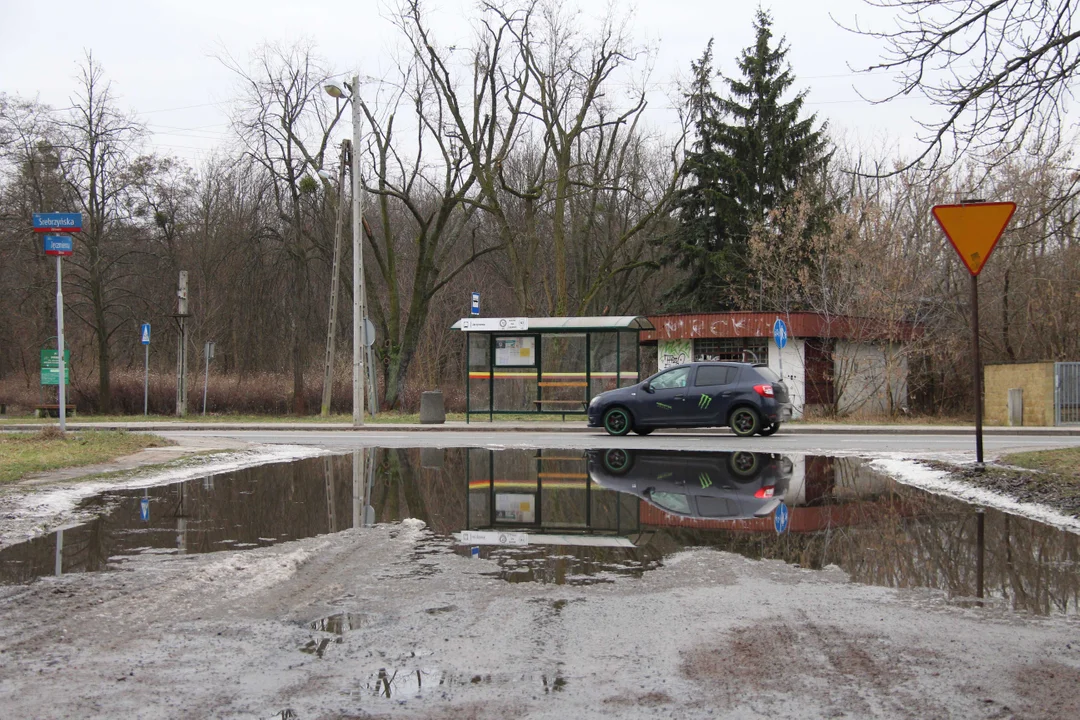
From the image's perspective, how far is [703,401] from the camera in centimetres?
2006

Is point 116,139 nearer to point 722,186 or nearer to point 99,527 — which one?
point 722,186

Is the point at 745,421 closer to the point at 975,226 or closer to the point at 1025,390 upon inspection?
the point at 975,226

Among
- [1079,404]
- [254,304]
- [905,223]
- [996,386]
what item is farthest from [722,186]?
[254,304]

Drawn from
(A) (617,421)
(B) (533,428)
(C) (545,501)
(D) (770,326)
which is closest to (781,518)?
(C) (545,501)

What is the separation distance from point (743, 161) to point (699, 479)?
2787 centimetres

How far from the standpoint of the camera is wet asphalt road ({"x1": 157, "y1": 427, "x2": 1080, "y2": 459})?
1692cm

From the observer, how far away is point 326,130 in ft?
125

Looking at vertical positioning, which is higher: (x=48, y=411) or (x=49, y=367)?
(x=49, y=367)

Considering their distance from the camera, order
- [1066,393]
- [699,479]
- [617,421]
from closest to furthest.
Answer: [699,479], [617,421], [1066,393]

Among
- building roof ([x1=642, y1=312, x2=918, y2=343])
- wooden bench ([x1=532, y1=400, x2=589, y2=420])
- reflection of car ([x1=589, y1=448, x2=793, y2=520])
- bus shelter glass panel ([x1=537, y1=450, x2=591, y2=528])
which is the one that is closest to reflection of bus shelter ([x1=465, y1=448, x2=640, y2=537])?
bus shelter glass panel ([x1=537, y1=450, x2=591, y2=528])

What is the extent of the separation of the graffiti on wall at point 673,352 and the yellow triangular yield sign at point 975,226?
1750 centimetres

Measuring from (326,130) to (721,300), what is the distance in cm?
1756

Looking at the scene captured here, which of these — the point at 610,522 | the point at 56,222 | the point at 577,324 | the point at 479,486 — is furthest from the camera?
the point at 577,324

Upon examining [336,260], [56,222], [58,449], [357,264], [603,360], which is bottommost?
[58,449]
